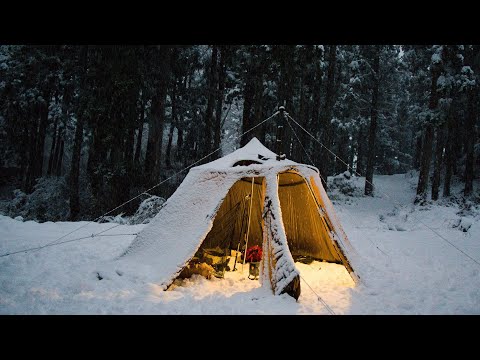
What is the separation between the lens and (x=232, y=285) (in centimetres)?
589

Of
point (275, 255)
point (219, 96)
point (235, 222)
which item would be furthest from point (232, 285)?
point (219, 96)

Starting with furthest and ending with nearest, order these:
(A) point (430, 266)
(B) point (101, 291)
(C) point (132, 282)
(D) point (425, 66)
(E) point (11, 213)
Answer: (D) point (425, 66), (E) point (11, 213), (A) point (430, 266), (C) point (132, 282), (B) point (101, 291)

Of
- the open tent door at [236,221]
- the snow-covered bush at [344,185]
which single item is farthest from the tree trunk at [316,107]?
the open tent door at [236,221]

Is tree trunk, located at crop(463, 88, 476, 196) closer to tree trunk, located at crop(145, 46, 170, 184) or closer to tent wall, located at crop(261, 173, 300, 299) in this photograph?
tree trunk, located at crop(145, 46, 170, 184)

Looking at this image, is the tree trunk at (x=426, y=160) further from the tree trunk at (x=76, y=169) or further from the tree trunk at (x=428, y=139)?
the tree trunk at (x=76, y=169)

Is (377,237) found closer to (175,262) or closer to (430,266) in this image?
(430,266)

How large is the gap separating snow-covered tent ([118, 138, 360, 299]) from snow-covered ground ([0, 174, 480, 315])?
1.14 feet

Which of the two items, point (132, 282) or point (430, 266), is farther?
point (430, 266)

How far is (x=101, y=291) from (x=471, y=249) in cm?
874

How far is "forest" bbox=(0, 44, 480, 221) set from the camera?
1262 cm

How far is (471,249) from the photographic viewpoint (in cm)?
826

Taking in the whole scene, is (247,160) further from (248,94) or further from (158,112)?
(248,94)
